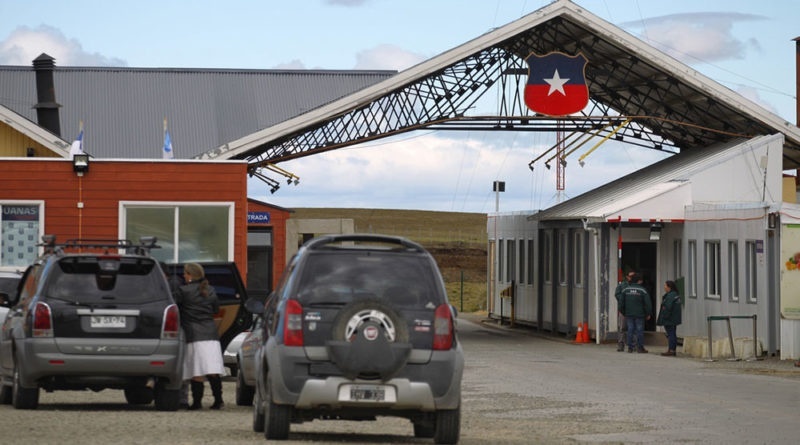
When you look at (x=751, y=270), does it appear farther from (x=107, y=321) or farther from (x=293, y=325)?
(x=293, y=325)

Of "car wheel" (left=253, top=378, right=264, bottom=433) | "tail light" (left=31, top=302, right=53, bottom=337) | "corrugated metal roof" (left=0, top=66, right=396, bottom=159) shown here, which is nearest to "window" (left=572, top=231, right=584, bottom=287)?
"corrugated metal roof" (left=0, top=66, right=396, bottom=159)

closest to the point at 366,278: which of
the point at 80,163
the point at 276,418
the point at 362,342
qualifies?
the point at 362,342

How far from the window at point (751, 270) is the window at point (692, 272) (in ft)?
10.8

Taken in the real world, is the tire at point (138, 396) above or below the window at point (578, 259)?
below

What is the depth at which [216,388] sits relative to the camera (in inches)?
639

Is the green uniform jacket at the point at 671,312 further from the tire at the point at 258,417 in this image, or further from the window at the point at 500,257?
the tire at the point at 258,417

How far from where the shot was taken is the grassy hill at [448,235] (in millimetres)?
73481

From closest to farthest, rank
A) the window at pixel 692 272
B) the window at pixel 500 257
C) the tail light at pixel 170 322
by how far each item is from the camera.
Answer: the tail light at pixel 170 322
the window at pixel 692 272
the window at pixel 500 257

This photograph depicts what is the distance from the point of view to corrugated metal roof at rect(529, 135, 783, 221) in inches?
1319

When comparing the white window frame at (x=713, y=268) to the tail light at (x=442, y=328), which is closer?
the tail light at (x=442, y=328)

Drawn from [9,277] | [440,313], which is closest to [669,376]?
[9,277]

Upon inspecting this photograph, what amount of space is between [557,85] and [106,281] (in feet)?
77.4

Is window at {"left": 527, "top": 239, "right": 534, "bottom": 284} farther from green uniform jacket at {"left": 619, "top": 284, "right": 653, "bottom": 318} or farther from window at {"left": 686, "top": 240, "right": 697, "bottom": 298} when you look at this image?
green uniform jacket at {"left": 619, "top": 284, "right": 653, "bottom": 318}

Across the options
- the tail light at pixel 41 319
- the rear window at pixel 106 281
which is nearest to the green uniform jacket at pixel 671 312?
the rear window at pixel 106 281
